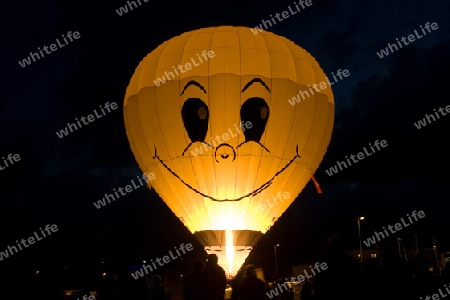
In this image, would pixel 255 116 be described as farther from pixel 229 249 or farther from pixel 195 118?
pixel 229 249

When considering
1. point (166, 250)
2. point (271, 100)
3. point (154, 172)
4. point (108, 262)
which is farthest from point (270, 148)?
point (108, 262)

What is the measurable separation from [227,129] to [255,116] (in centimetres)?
62

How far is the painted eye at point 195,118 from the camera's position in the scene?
12828 mm

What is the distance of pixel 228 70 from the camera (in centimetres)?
1292

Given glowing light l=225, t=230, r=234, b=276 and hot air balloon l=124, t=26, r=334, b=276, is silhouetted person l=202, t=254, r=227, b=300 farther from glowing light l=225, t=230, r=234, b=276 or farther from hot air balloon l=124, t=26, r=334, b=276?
glowing light l=225, t=230, r=234, b=276

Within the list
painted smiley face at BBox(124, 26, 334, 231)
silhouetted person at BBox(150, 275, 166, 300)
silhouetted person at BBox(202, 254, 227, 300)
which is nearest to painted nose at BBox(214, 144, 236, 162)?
painted smiley face at BBox(124, 26, 334, 231)

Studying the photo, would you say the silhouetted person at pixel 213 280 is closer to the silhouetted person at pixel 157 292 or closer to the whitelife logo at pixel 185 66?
the silhouetted person at pixel 157 292

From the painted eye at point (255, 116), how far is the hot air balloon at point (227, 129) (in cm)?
2

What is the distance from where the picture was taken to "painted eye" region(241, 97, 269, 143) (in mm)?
12758

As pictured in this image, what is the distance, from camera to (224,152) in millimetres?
12867

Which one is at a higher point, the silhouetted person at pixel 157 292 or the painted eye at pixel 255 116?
the painted eye at pixel 255 116

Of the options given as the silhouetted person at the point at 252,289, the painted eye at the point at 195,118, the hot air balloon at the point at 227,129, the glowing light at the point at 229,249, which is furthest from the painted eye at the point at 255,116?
the silhouetted person at the point at 252,289

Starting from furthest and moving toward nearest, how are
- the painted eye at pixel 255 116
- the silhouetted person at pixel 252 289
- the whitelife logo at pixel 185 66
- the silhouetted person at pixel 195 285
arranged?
Result: the whitelife logo at pixel 185 66
the painted eye at pixel 255 116
the silhouetted person at pixel 252 289
the silhouetted person at pixel 195 285

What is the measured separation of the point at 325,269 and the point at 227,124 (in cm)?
757
